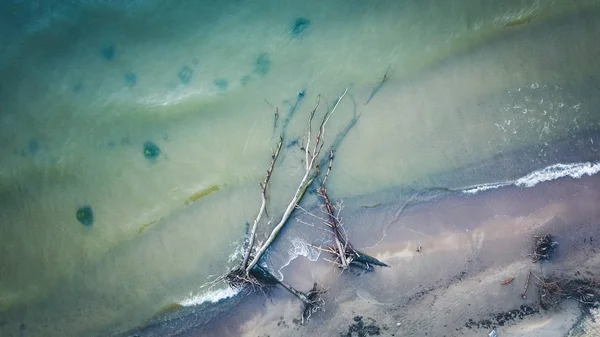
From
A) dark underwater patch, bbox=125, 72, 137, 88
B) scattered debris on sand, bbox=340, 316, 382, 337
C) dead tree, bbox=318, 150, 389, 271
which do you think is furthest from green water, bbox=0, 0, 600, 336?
scattered debris on sand, bbox=340, 316, 382, 337

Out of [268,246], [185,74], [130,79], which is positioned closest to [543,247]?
[268,246]

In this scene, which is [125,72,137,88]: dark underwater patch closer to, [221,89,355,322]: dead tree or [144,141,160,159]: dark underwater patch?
[144,141,160,159]: dark underwater patch

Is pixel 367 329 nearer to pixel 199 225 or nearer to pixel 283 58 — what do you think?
pixel 199 225

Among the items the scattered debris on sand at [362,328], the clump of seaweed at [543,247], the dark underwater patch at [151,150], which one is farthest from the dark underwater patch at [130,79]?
the clump of seaweed at [543,247]

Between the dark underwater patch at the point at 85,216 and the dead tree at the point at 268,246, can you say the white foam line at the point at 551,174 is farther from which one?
the dark underwater patch at the point at 85,216

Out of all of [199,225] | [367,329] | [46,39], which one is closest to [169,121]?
[199,225]

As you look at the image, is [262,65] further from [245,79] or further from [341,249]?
[341,249]

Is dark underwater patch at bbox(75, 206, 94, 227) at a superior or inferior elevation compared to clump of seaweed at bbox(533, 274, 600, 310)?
superior
